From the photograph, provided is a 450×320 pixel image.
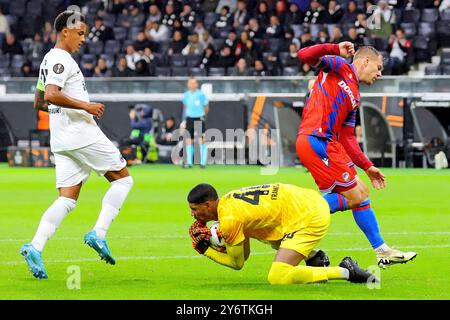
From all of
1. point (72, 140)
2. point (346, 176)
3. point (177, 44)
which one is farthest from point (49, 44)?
point (346, 176)

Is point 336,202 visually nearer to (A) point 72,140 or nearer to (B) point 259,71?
(A) point 72,140

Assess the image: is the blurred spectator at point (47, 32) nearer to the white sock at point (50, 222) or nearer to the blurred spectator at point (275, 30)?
the blurred spectator at point (275, 30)

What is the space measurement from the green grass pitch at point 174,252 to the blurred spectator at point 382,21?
29.0ft

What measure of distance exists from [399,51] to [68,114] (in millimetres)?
19455

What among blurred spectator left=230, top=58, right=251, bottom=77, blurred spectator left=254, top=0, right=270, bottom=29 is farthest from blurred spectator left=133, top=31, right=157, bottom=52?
blurred spectator left=230, top=58, right=251, bottom=77

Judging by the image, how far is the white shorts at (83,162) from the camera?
893 centimetres

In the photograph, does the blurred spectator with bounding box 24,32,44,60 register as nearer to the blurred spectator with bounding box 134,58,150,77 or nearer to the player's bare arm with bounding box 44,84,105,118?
the blurred spectator with bounding box 134,58,150,77

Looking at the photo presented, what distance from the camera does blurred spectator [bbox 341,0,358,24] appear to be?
28141mm

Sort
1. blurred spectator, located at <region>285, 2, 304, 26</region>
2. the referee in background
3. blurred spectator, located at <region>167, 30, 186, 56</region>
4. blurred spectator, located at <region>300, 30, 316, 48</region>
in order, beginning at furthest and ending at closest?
blurred spectator, located at <region>167, 30, 186, 56</region>, blurred spectator, located at <region>285, 2, 304, 26</region>, blurred spectator, located at <region>300, 30, 316, 48</region>, the referee in background

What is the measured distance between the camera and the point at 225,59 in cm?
2875

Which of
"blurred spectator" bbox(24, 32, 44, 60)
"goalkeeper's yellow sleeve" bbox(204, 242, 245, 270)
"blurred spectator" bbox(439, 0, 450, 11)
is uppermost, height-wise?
"blurred spectator" bbox(439, 0, 450, 11)

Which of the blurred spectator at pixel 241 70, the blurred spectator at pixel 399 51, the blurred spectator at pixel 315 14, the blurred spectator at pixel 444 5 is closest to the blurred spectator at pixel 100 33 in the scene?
the blurred spectator at pixel 241 70

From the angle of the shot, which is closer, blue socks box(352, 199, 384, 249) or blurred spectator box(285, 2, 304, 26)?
blue socks box(352, 199, 384, 249)

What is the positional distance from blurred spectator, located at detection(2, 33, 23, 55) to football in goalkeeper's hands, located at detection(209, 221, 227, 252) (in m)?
25.0
